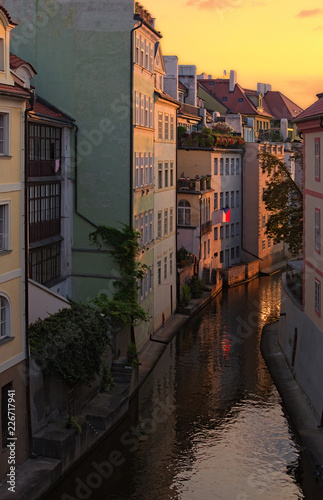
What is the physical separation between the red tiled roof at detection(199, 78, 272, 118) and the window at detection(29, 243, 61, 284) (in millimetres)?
62339

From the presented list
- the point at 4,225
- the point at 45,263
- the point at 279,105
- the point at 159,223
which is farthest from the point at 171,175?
the point at 279,105

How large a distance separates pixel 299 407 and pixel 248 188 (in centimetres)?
4478

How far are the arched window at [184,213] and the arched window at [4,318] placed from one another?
118 feet

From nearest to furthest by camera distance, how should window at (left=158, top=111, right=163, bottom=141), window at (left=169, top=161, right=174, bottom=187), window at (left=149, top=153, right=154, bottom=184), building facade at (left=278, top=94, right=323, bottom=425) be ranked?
building facade at (left=278, top=94, right=323, bottom=425) < window at (left=149, top=153, right=154, bottom=184) < window at (left=158, top=111, right=163, bottom=141) < window at (left=169, top=161, right=174, bottom=187)

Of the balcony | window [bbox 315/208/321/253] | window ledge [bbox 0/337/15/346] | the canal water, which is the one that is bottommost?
the canal water

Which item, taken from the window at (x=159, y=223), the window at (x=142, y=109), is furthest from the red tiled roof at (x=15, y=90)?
the window at (x=159, y=223)

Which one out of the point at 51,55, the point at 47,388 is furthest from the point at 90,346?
the point at 51,55

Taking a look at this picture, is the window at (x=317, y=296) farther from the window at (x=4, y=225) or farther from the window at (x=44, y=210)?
the window at (x=4, y=225)

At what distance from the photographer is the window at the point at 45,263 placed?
3372cm

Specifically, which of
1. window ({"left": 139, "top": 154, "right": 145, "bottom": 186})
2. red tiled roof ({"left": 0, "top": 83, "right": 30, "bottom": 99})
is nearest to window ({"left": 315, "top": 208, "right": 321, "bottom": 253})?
window ({"left": 139, "top": 154, "right": 145, "bottom": 186})

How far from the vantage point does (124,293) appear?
1454 inches

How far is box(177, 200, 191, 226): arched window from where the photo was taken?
5897cm

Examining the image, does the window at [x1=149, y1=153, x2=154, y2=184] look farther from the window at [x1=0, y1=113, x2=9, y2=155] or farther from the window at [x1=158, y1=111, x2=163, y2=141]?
the window at [x1=0, y1=113, x2=9, y2=155]

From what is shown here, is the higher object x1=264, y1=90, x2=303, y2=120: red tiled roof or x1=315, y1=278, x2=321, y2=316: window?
x1=264, y1=90, x2=303, y2=120: red tiled roof
